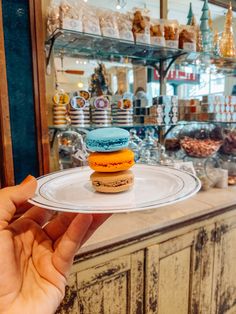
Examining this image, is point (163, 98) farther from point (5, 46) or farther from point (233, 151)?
point (5, 46)

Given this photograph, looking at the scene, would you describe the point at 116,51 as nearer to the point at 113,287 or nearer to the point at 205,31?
the point at 205,31

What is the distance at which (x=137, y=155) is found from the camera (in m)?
1.33

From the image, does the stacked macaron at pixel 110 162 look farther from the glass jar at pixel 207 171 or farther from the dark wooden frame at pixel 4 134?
the glass jar at pixel 207 171

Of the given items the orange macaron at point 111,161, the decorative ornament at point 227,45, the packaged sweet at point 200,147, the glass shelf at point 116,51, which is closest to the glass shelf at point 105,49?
the glass shelf at point 116,51

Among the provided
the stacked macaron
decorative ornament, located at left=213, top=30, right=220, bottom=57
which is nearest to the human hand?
the stacked macaron

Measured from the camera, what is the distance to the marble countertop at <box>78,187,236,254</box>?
2.85 ft

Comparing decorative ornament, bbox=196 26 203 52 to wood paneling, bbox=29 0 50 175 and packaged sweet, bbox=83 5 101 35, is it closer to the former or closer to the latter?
packaged sweet, bbox=83 5 101 35

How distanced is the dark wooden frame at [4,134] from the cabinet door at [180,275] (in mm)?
657

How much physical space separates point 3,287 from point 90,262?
377 millimetres

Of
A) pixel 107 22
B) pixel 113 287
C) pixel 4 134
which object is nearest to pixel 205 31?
pixel 107 22

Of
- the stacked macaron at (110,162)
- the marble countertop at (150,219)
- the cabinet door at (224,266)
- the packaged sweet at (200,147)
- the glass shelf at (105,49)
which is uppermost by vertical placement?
the glass shelf at (105,49)

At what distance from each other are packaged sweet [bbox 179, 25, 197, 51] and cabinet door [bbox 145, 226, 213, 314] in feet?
3.67

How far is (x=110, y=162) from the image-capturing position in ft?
1.77

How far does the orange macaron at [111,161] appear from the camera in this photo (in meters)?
0.54
